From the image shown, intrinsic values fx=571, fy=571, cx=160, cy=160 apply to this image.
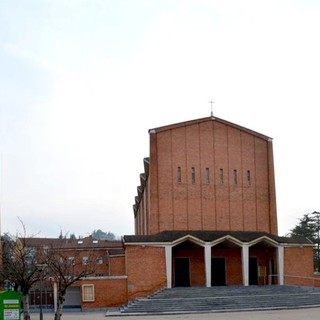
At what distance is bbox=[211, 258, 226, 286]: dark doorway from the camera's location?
4231 centimetres

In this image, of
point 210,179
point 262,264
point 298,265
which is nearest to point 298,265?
point 298,265

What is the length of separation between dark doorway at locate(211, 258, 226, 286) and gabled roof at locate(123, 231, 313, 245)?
2.28 metres

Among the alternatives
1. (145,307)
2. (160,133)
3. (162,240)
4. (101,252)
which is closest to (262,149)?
(160,133)

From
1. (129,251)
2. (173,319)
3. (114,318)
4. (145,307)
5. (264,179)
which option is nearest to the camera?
(173,319)

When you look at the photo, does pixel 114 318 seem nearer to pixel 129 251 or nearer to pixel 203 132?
pixel 129 251

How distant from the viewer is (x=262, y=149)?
46.1 meters

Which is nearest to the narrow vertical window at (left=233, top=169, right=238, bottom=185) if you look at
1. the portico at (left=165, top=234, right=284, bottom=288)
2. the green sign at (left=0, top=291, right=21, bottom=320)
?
the portico at (left=165, top=234, right=284, bottom=288)

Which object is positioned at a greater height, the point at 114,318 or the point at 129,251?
the point at 129,251

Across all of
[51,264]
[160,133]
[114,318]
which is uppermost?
[160,133]

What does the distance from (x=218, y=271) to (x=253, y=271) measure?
2.88 metres

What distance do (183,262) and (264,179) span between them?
9643mm

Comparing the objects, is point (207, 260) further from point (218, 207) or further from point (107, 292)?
point (107, 292)

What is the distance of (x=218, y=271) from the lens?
140 feet

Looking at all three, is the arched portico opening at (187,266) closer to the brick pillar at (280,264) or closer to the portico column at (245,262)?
the portico column at (245,262)
